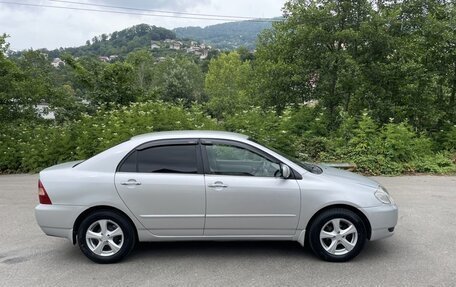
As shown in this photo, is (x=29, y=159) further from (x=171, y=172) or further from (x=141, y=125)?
(x=171, y=172)

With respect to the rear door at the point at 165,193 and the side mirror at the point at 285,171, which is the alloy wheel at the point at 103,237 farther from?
the side mirror at the point at 285,171

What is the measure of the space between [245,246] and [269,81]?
9.32 meters

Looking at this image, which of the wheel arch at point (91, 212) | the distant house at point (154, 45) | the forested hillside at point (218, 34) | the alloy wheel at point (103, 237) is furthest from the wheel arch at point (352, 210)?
the forested hillside at point (218, 34)

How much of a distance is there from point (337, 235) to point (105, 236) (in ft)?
8.63

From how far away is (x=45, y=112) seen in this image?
15.1 metres

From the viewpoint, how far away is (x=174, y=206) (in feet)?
16.1

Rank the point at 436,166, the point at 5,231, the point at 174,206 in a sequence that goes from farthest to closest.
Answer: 1. the point at 436,166
2. the point at 5,231
3. the point at 174,206

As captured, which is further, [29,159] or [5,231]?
[29,159]

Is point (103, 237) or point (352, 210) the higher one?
point (352, 210)

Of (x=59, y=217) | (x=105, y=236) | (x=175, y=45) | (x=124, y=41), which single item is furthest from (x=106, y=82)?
(x=175, y=45)

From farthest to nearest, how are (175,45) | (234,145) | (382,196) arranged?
(175,45) < (234,145) < (382,196)

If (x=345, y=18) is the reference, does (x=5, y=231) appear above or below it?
below

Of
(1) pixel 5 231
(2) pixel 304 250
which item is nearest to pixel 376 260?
(2) pixel 304 250

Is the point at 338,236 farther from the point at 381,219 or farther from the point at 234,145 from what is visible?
the point at 234,145
